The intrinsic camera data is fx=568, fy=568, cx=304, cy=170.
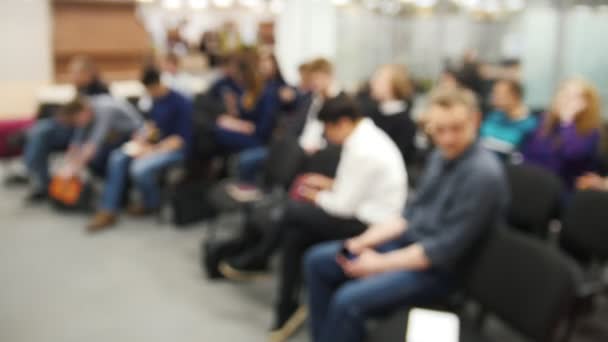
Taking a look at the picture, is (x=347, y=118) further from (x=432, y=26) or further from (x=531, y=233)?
(x=432, y=26)

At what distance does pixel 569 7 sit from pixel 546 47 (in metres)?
0.40

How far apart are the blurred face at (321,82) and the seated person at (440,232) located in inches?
79.5

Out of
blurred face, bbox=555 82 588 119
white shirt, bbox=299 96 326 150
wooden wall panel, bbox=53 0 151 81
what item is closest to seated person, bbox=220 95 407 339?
white shirt, bbox=299 96 326 150

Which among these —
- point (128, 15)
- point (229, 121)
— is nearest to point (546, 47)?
point (229, 121)

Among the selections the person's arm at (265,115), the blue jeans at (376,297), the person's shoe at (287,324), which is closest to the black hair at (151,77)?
the person's arm at (265,115)

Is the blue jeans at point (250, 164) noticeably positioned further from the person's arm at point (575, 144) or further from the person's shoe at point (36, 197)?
the person's arm at point (575, 144)

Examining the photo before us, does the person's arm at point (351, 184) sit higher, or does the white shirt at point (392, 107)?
the white shirt at point (392, 107)

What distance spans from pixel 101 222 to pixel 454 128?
11.0 ft

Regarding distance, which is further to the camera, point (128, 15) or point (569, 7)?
point (128, 15)

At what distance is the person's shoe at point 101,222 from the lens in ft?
15.2

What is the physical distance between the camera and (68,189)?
4.95 meters

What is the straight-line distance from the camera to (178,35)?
11.6 metres

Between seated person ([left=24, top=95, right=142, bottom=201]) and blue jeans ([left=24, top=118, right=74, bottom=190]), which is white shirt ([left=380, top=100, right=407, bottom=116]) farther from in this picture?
blue jeans ([left=24, top=118, right=74, bottom=190])

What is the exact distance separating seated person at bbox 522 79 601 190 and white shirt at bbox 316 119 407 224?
138 centimetres
